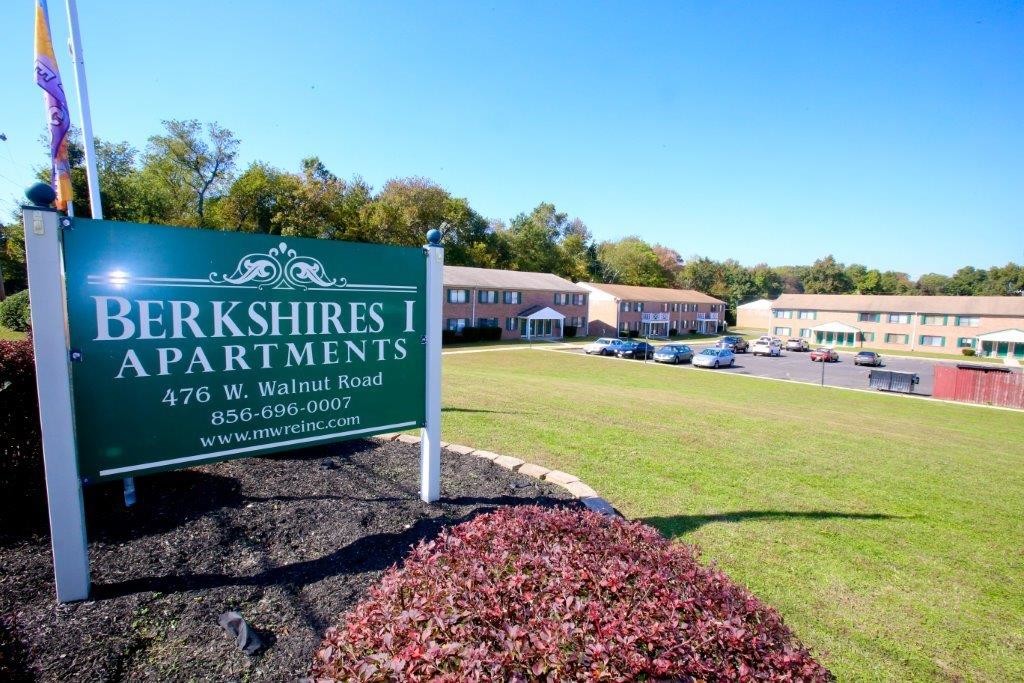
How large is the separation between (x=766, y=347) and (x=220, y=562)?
4253 centimetres

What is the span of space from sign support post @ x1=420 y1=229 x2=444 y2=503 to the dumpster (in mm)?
26646

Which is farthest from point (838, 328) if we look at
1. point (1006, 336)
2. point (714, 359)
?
point (714, 359)

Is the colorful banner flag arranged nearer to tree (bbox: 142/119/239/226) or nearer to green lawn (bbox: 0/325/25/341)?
green lawn (bbox: 0/325/25/341)

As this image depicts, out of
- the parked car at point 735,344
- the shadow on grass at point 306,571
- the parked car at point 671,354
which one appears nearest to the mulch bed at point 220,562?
the shadow on grass at point 306,571

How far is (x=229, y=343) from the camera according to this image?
3.65m

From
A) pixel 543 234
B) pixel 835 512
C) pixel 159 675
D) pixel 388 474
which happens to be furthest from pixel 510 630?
pixel 543 234

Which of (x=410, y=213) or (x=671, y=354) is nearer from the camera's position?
(x=671, y=354)

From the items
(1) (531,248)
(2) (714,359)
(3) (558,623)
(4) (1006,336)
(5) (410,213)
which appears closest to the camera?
(3) (558,623)

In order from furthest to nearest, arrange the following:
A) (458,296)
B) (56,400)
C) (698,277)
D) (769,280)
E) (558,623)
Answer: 1. (769,280)
2. (698,277)
3. (458,296)
4. (56,400)
5. (558,623)

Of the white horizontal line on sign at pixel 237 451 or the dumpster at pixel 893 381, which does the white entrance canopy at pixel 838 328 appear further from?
the white horizontal line on sign at pixel 237 451

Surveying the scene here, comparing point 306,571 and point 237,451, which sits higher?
point 237,451

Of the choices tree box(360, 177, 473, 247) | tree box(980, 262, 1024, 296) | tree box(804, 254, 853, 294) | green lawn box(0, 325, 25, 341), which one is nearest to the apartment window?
tree box(360, 177, 473, 247)

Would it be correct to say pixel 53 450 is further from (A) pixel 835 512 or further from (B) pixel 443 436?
(A) pixel 835 512

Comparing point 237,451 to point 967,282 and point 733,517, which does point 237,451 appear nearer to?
point 733,517
